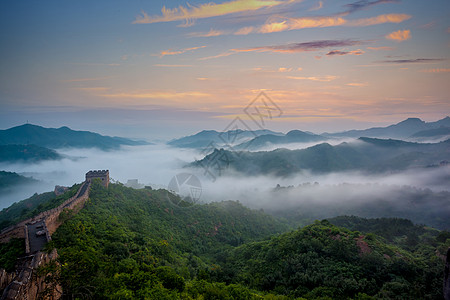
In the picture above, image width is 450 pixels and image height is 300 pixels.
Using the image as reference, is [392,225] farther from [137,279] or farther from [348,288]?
[137,279]

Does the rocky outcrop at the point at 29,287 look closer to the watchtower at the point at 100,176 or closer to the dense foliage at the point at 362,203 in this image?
the watchtower at the point at 100,176

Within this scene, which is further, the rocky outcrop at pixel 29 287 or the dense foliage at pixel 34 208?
the dense foliage at pixel 34 208

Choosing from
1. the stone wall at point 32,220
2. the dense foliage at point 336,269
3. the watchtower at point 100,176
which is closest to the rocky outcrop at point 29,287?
the stone wall at point 32,220

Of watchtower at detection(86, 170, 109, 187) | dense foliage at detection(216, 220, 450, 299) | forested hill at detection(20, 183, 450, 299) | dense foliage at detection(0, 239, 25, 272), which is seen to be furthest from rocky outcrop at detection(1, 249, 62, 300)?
watchtower at detection(86, 170, 109, 187)

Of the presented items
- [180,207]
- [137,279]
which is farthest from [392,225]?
[137,279]

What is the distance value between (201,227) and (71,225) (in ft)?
114

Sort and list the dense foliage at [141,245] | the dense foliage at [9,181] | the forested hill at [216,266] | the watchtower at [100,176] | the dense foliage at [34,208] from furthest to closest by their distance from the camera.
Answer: the dense foliage at [9,181] < the watchtower at [100,176] < the dense foliage at [34,208] < the forested hill at [216,266] < the dense foliage at [141,245]

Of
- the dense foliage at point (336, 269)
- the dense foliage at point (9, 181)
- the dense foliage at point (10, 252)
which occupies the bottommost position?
the dense foliage at point (336, 269)

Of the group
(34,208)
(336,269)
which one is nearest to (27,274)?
(336,269)

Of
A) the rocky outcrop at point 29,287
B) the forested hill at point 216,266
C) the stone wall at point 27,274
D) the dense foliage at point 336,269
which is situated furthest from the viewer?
the dense foliage at point 336,269

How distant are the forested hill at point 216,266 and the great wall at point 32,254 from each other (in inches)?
36.8

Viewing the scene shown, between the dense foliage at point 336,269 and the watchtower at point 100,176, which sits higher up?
the watchtower at point 100,176

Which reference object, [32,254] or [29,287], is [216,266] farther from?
[29,287]

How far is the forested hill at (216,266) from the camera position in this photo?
48.6ft
